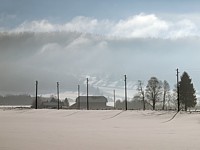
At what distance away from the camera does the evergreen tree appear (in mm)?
81188

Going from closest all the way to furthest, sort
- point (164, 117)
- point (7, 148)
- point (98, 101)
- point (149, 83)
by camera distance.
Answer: point (7, 148) → point (164, 117) → point (149, 83) → point (98, 101)

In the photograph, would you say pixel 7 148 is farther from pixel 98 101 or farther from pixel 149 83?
pixel 98 101

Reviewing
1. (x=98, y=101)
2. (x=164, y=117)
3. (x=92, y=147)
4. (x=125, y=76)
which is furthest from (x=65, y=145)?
(x=98, y=101)

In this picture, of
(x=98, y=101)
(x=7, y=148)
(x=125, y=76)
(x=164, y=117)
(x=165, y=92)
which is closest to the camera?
(x=7, y=148)

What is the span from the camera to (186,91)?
81.4m

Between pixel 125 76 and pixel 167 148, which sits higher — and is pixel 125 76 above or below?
above

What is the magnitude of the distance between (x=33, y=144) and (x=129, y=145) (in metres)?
5.10

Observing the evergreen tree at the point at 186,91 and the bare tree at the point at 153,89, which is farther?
the bare tree at the point at 153,89

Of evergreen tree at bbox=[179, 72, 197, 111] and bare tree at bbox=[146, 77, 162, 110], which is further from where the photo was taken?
bare tree at bbox=[146, 77, 162, 110]

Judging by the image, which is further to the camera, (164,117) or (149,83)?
(149,83)

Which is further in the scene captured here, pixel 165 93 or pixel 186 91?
pixel 165 93

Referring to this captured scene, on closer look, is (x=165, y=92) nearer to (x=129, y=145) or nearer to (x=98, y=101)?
(x=98, y=101)

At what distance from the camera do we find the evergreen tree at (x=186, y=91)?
266ft

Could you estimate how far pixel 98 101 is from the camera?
15875 centimetres
